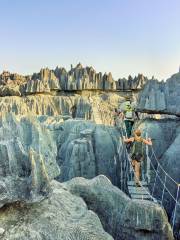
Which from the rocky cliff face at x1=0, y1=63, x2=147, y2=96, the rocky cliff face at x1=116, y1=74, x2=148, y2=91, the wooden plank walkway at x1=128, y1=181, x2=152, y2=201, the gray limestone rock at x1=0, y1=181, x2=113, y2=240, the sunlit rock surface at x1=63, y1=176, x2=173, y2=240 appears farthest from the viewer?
the rocky cliff face at x1=116, y1=74, x2=148, y2=91

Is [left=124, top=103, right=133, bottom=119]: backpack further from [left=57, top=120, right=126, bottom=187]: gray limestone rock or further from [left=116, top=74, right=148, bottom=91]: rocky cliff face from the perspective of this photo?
[left=116, top=74, right=148, bottom=91]: rocky cliff face

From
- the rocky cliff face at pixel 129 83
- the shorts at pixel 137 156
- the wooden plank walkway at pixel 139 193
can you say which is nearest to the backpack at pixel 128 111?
the shorts at pixel 137 156

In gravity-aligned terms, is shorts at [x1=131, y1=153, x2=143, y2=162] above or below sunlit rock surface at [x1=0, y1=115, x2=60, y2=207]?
below

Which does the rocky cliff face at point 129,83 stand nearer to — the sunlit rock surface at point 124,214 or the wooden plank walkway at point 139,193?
the wooden plank walkway at point 139,193

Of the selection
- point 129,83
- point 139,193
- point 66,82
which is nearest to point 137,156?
point 139,193

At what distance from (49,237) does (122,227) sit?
1.80 m

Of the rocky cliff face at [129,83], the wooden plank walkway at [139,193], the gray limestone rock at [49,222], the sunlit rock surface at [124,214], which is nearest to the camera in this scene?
the gray limestone rock at [49,222]

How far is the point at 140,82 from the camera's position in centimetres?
5256

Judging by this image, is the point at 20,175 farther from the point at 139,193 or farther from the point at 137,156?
the point at 137,156

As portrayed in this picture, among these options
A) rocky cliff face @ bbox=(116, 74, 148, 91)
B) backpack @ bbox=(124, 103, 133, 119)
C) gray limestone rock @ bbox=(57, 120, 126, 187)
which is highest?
rocky cliff face @ bbox=(116, 74, 148, 91)

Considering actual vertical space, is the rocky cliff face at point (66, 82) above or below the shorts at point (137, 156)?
above

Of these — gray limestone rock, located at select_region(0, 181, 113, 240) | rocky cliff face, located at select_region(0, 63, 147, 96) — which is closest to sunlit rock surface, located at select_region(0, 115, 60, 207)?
gray limestone rock, located at select_region(0, 181, 113, 240)

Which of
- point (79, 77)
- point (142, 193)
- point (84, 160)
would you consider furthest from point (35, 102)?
point (142, 193)

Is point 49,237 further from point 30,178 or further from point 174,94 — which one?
point 174,94
